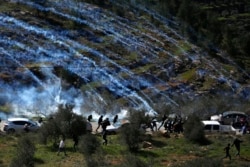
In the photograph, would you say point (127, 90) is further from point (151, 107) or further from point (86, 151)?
point (86, 151)

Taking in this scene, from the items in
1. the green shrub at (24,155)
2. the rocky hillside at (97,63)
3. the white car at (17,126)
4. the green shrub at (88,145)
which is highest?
the rocky hillside at (97,63)

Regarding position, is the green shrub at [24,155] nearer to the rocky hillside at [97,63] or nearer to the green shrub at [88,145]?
Result: the green shrub at [88,145]

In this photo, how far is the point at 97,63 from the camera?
80.1 meters

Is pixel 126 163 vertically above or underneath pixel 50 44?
underneath

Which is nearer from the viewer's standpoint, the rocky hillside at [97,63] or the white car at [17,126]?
the white car at [17,126]

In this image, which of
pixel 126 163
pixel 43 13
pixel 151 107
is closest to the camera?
pixel 126 163

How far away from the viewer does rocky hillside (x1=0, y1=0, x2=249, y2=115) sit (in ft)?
228

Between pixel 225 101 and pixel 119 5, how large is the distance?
43.8 m

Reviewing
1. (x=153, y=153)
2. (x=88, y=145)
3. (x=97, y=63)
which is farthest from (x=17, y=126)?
(x=97, y=63)

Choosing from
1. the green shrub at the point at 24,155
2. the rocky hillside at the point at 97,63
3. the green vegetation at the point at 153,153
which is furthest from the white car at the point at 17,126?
the rocky hillside at the point at 97,63

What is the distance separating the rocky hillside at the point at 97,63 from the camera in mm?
69562

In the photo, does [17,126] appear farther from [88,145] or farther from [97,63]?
[97,63]

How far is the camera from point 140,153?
37938 millimetres

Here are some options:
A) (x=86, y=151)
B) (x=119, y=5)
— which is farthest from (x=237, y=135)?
(x=119, y=5)
